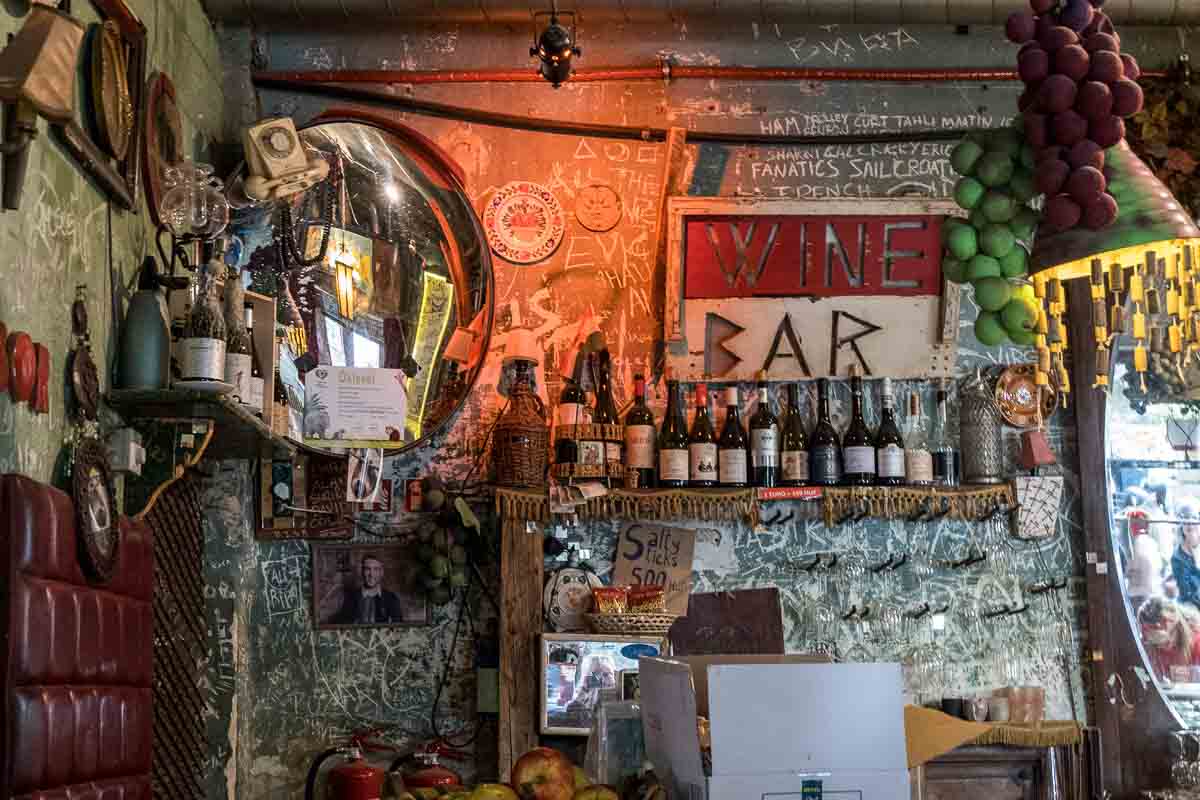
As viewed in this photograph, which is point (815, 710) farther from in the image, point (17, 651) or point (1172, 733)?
point (1172, 733)

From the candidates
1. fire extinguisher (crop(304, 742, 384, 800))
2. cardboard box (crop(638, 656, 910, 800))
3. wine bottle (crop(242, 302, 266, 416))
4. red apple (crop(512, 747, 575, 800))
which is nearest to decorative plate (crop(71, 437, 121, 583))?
wine bottle (crop(242, 302, 266, 416))

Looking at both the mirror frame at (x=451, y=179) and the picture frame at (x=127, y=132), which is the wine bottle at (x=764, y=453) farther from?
the picture frame at (x=127, y=132)

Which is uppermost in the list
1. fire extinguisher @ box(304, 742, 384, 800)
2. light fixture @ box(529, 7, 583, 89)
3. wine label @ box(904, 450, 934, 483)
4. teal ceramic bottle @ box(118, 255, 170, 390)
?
light fixture @ box(529, 7, 583, 89)

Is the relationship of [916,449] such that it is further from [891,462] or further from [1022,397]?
[1022,397]

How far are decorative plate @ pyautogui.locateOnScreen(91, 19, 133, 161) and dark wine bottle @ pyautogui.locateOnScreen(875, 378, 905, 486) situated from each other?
2.92 m

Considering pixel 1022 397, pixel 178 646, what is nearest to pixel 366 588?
pixel 178 646

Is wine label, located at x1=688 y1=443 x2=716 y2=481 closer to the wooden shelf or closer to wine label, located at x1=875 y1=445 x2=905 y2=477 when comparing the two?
wine label, located at x1=875 y1=445 x2=905 y2=477

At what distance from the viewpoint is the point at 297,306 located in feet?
18.1

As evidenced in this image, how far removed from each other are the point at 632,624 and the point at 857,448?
3.59 ft

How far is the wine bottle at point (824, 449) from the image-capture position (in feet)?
17.7

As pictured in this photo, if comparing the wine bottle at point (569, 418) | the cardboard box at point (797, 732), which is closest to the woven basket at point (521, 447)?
the wine bottle at point (569, 418)

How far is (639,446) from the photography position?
17.7 ft

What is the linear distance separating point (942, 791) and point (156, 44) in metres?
3.71

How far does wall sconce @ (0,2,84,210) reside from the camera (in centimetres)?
290
